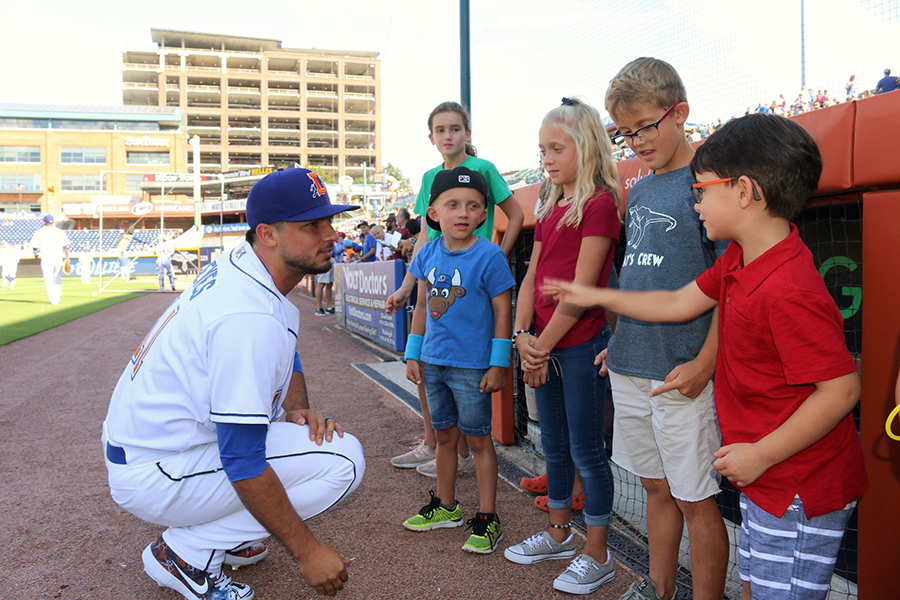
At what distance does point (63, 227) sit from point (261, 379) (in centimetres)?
7154

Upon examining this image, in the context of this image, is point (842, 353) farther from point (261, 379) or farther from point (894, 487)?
point (261, 379)

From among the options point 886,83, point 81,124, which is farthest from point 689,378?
point 81,124

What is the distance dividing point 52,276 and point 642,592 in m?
17.9

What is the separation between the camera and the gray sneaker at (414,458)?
13.7 feet

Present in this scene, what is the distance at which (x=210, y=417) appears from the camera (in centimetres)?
216

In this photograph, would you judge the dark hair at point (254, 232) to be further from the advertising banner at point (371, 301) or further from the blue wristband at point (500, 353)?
the advertising banner at point (371, 301)

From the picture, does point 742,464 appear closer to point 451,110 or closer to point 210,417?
point 210,417

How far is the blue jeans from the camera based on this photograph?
2.63 meters

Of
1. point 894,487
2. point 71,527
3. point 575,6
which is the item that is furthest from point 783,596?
point 575,6

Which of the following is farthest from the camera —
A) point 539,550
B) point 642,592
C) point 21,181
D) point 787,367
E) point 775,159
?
point 21,181

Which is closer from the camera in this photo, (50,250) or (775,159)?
(775,159)

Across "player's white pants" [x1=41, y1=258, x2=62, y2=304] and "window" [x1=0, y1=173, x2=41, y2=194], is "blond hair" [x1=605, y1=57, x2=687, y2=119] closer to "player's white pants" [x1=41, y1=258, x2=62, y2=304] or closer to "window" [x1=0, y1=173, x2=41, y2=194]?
"player's white pants" [x1=41, y1=258, x2=62, y2=304]

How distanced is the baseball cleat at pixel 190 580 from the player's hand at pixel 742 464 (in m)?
1.93

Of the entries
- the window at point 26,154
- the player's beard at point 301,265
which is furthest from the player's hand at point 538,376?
the window at point 26,154
